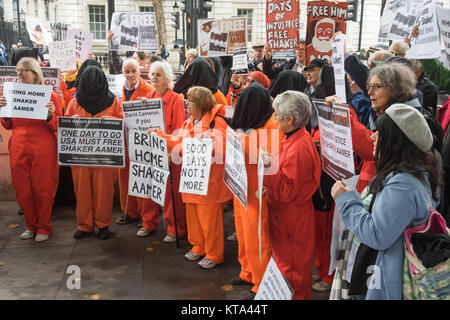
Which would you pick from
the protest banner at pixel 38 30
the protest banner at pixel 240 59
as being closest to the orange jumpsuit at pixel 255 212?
the protest banner at pixel 240 59

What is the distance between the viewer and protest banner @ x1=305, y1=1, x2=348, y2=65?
591 cm

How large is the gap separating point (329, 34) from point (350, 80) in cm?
186

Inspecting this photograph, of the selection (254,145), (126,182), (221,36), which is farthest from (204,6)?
(254,145)

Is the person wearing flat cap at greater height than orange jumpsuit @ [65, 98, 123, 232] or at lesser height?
greater

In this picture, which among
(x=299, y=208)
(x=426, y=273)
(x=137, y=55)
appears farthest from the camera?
(x=137, y=55)

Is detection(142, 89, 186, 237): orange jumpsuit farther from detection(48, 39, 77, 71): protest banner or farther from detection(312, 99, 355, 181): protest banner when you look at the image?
detection(48, 39, 77, 71): protest banner

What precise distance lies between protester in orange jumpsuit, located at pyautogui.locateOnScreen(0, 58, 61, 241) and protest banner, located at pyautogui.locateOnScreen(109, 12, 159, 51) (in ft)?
9.21

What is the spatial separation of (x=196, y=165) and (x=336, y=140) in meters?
1.59

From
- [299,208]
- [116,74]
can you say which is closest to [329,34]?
[299,208]

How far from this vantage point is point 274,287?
2.87 m

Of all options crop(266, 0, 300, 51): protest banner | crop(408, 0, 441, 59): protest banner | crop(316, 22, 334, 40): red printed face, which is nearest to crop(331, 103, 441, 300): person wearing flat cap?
crop(408, 0, 441, 59): protest banner

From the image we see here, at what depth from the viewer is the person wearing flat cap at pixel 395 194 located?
2.25m

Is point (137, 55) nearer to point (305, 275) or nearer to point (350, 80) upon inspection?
point (350, 80)

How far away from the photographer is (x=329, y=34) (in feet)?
19.5
